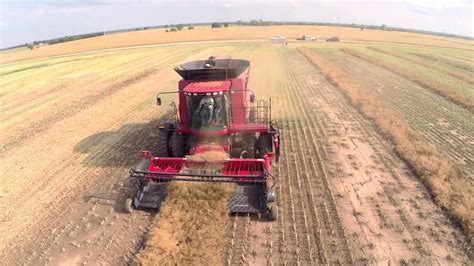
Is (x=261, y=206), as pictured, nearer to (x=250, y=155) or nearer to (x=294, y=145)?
(x=250, y=155)

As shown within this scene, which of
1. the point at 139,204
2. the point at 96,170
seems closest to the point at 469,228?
the point at 139,204

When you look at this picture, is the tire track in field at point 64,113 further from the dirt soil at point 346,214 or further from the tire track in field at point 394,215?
the tire track in field at point 394,215

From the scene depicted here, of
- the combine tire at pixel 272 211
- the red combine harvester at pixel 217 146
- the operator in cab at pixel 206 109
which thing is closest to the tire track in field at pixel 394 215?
the combine tire at pixel 272 211

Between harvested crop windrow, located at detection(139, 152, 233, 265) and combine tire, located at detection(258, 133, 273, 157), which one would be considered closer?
harvested crop windrow, located at detection(139, 152, 233, 265)

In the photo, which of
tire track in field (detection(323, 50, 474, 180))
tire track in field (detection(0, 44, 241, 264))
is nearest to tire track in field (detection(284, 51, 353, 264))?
tire track in field (detection(0, 44, 241, 264))

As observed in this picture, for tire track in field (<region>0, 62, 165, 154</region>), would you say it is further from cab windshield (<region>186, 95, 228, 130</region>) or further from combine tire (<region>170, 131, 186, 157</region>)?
cab windshield (<region>186, 95, 228, 130</region>)

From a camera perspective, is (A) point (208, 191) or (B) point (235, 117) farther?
(B) point (235, 117)
